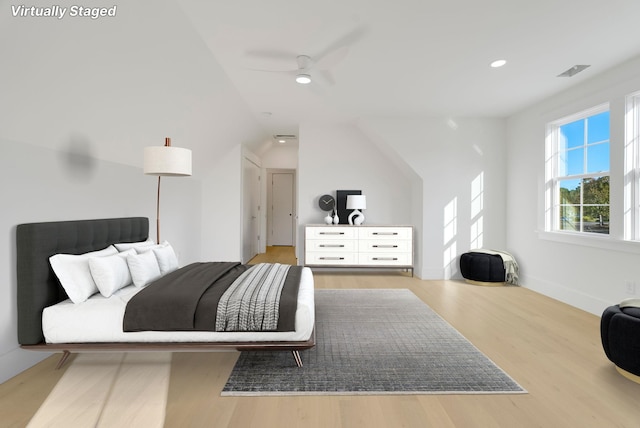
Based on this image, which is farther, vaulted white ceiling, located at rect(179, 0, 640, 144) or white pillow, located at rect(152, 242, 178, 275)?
white pillow, located at rect(152, 242, 178, 275)

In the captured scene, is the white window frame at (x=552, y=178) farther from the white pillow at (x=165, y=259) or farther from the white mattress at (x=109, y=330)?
the white pillow at (x=165, y=259)

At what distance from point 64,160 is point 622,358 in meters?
4.13

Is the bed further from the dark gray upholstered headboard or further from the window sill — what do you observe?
the window sill

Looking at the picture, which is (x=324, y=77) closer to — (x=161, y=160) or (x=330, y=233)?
(x=161, y=160)

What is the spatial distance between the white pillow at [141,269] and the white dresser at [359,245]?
9.45 ft

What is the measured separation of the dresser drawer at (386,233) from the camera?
5.44 metres

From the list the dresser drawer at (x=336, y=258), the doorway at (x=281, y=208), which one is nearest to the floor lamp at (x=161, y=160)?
the dresser drawer at (x=336, y=258)

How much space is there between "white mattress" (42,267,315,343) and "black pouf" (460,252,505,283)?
3602 mm

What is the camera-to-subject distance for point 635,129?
333 cm

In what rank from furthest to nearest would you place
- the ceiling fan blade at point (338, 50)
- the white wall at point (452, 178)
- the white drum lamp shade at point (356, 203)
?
the white drum lamp shade at point (356, 203) → the white wall at point (452, 178) → the ceiling fan blade at point (338, 50)

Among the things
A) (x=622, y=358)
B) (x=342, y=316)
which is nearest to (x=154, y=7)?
(x=342, y=316)

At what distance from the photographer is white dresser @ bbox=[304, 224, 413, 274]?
17.9 feet

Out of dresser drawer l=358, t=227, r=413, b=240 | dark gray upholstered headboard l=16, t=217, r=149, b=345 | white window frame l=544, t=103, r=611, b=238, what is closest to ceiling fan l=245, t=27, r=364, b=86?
dark gray upholstered headboard l=16, t=217, r=149, b=345

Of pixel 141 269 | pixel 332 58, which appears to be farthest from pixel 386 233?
pixel 141 269
